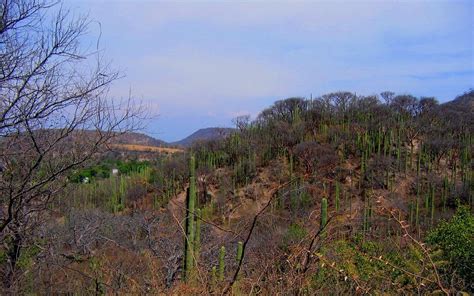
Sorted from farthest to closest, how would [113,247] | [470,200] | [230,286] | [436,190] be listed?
[436,190] < [470,200] < [113,247] < [230,286]

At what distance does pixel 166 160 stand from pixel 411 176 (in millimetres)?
13908

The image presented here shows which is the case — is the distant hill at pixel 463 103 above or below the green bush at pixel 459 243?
above

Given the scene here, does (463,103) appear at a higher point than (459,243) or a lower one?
higher

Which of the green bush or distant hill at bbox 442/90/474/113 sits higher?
distant hill at bbox 442/90/474/113

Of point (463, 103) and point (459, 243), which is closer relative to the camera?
point (459, 243)

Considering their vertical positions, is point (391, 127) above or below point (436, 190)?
above

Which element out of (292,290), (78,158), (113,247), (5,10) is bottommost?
(113,247)

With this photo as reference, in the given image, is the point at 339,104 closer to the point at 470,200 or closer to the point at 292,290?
the point at 470,200

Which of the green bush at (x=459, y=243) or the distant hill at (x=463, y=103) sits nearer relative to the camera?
the green bush at (x=459, y=243)

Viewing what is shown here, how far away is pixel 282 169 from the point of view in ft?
88.8

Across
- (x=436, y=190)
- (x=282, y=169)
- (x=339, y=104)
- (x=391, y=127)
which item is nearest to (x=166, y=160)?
(x=282, y=169)

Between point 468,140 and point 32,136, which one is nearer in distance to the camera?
point 32,136

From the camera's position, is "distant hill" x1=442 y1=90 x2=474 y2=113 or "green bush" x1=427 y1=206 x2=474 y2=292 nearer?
"green bush" x1=427 y1=206 x2=474 y2=292

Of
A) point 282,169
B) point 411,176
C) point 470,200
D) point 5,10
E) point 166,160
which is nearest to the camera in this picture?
point 5,10
